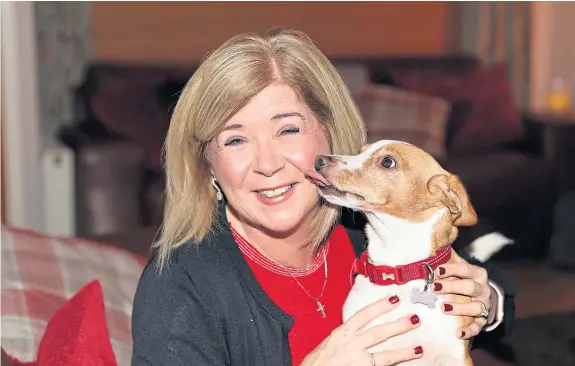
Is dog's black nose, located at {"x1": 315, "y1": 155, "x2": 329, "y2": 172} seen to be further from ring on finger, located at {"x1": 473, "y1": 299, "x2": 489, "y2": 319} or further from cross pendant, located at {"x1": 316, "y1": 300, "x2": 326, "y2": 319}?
ring on finger, located at {"x1": 473, "y1": 299, "x2": 489, "y2": 319}

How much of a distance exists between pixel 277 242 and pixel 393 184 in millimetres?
320

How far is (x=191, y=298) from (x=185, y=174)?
14.1 inches

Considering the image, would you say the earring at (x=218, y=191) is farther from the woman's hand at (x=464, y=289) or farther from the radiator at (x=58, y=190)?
the radiator at (x=58, y=190)

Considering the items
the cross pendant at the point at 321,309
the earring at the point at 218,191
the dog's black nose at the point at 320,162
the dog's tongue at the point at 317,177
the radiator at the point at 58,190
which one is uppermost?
the dog's black nose at the point at 320,162

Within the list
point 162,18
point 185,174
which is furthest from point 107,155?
point 185,174

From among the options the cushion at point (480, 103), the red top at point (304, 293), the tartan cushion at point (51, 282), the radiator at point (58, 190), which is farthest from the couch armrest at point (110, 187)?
the red top at point (304, 293)

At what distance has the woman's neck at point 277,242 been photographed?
217cm

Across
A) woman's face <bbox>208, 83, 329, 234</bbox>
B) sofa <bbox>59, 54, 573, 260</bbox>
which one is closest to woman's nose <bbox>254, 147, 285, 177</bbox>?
woman's face <bbox>208, 83, 329, 234</bbox>

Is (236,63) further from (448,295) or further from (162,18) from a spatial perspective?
(162,18)

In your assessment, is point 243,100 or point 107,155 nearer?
point 243,100

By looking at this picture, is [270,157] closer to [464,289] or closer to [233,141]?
[233,141]

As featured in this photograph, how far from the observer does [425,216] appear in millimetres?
2062

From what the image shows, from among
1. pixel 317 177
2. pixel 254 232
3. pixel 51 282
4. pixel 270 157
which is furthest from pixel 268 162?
pixel 51 282

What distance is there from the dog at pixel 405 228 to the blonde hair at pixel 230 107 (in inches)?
4.9
